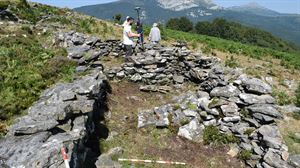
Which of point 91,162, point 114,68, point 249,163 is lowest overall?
point 249,163

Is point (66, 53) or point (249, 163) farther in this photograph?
point (66, 53)

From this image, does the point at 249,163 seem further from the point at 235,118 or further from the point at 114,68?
the point at 114,68

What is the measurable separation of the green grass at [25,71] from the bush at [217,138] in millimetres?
6848

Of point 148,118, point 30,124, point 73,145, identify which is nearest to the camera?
point 73,145

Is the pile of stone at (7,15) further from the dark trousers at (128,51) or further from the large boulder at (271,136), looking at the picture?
the large boulder at (271,136)

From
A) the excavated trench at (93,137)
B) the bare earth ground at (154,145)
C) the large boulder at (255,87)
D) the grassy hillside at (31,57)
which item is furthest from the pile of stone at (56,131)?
the large boulder at (255,87)

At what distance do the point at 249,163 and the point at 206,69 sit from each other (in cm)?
846

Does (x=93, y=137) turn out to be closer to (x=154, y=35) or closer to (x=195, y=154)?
(x=195, y=154)

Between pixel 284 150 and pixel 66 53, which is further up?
pixel 66 53

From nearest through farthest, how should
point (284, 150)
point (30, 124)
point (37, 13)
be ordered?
point (30, 124) → point (284, 150) → point (37, 13)

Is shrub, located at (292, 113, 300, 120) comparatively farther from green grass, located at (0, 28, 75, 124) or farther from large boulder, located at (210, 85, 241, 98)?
green grass, located at (0, 28, 75, 124)

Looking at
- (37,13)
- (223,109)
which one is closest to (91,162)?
(223,109)

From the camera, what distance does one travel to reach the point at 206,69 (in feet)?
67.4

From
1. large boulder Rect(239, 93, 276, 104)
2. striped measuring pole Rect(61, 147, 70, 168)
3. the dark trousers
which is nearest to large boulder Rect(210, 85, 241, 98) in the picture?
large boulder Rect(239, 93, 276, 104)
